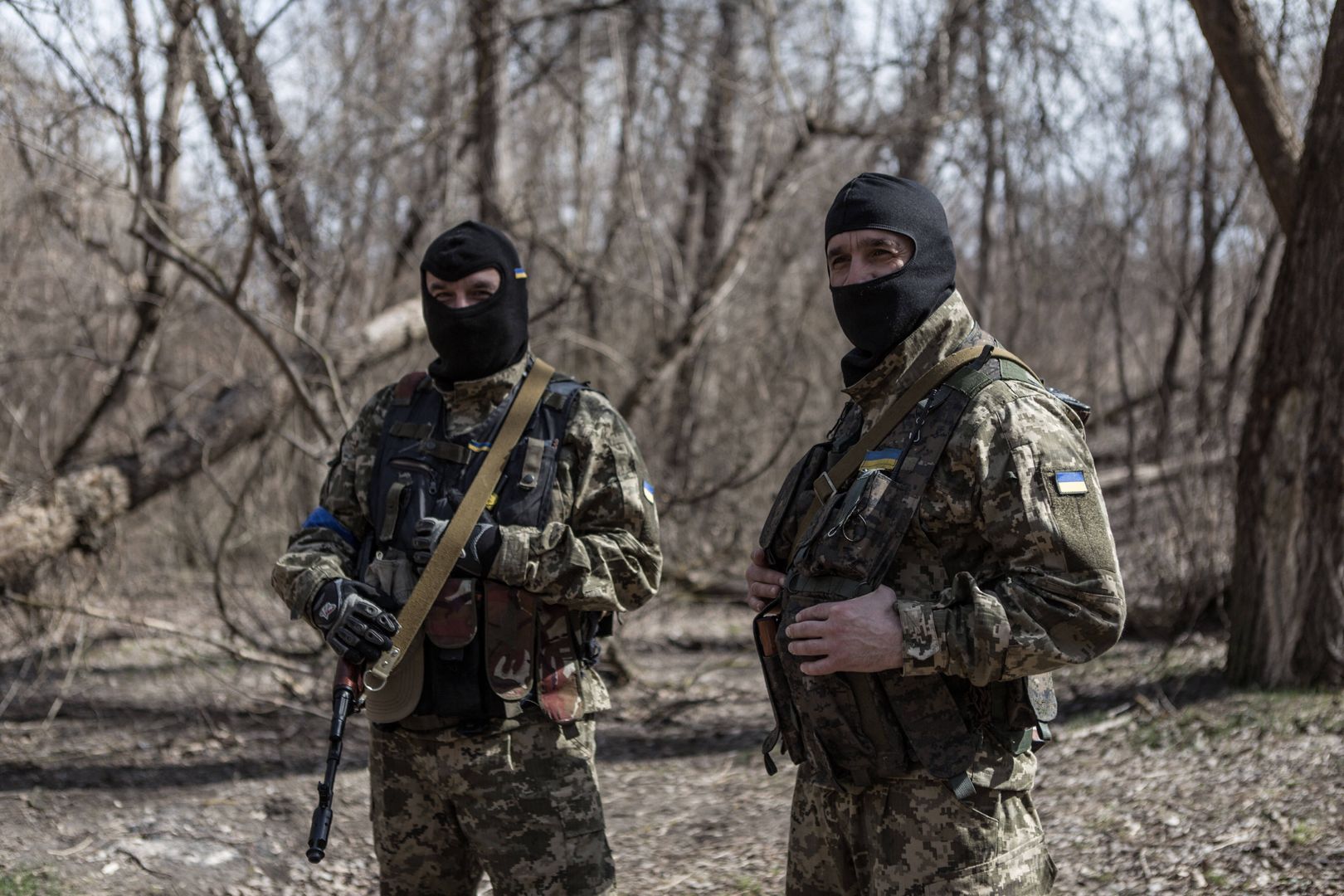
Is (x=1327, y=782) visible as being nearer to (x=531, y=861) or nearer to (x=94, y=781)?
(x=531, y=861)

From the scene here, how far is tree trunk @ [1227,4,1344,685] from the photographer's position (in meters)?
→ 4.82

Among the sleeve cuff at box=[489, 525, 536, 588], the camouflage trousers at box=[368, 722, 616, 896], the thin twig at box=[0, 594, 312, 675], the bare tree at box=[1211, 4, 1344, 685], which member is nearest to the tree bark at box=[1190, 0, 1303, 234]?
the bare tree at box=[1211, 4, 1344, 685]

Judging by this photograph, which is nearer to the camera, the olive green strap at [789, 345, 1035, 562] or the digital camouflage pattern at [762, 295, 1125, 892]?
the digital camouflage pattern at [762, 295, 1125, 892]

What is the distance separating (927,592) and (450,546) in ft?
3.91

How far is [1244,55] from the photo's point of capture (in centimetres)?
510

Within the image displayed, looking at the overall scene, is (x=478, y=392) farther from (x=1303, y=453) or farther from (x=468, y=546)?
(x=1303, y=453)

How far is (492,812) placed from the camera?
275cm

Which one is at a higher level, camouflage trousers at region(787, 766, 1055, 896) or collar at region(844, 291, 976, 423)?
collar at region(844, 291, 976, 423)

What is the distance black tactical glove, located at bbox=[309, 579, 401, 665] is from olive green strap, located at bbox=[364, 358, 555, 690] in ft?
0.17

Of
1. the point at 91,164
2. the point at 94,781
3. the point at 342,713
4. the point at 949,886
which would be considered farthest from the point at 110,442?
the point at 949,886

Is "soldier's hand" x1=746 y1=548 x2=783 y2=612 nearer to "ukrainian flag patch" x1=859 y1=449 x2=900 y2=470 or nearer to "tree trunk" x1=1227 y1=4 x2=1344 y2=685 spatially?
"ukrainian flag patch" x1=859 y1=449 x2=900 y2=470

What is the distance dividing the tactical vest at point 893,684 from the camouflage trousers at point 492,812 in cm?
79

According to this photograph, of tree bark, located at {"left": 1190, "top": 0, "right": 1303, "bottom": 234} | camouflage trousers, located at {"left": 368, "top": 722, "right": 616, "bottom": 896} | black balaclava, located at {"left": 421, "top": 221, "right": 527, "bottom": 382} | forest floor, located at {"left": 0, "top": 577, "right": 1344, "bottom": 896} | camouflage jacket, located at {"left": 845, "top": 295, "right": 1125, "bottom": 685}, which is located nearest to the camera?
camouflage jacket, located at {"left": 845, "top": 295, "right": 1125, "bottom": 685}

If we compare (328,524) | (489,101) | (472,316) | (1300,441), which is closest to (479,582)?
(328,524)
